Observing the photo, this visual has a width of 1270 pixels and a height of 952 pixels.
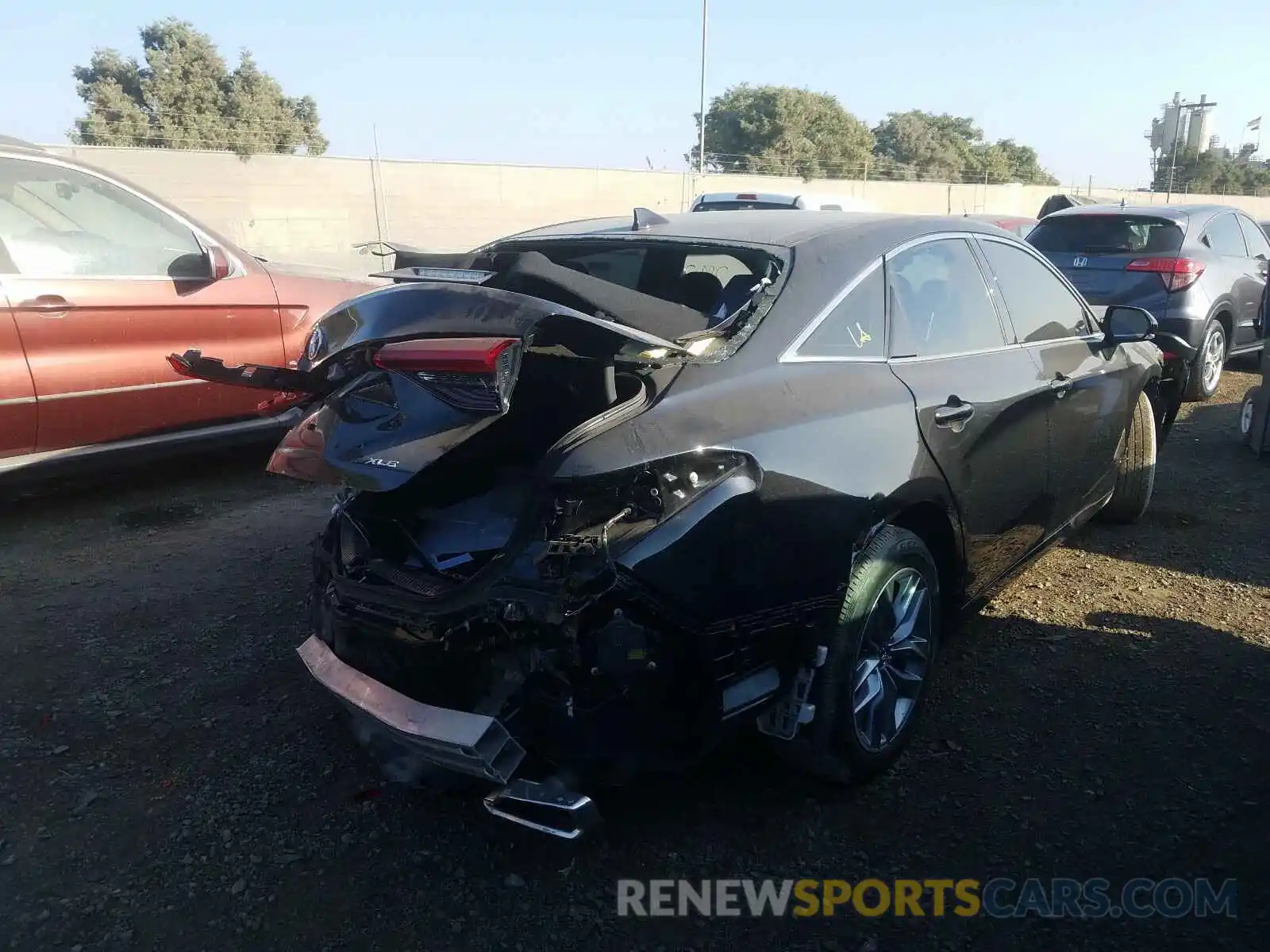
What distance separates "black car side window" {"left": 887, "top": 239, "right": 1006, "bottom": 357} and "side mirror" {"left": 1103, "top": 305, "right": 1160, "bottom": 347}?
1.04 metres

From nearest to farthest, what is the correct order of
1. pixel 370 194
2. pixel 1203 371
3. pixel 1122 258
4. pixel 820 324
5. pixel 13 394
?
pixel 820 324 → pixel 13 394 → pixel 1122 258 → pixel 1203 371 → pixel 370 194

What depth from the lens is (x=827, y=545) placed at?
2531 millimetres

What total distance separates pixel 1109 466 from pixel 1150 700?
140 centimetres

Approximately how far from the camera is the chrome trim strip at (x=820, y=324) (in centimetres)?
274

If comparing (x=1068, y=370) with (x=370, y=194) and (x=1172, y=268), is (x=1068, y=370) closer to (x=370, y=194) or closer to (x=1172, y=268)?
(x=1172, y=268)

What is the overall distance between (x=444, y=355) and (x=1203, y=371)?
806cm

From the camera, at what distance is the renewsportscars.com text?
2451mm

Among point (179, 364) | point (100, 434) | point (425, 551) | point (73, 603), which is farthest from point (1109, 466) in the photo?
point (100, 434)

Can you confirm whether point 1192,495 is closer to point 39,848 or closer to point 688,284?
point 688,284

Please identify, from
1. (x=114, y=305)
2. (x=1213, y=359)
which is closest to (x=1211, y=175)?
(x=1213, y=359)

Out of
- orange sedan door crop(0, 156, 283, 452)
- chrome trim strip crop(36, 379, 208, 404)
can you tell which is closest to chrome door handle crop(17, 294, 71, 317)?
orange sedan door crop(0, 156, 283, 452)

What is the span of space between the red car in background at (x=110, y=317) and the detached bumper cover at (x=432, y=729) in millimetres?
3295

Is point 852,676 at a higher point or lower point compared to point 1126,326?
lower

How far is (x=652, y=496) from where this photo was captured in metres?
2.29
